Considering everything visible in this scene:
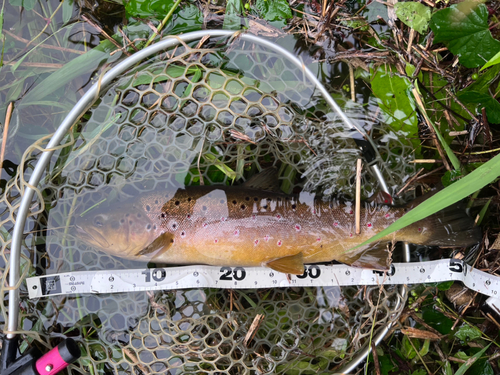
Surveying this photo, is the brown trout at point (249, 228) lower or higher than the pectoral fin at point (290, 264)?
higher

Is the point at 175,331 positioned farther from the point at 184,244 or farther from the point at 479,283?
the point at 479,283

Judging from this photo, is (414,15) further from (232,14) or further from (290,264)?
(290,264)

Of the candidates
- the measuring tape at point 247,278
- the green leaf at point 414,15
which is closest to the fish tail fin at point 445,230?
the measuring tape at point 247,278

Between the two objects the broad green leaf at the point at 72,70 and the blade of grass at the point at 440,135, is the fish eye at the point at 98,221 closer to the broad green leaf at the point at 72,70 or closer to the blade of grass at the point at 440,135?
the broad green leaf at the point at 72,70

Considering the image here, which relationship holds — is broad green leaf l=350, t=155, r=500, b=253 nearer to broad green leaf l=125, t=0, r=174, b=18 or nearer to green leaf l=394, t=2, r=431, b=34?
green leaf l=394, t=2, r=431, b=34

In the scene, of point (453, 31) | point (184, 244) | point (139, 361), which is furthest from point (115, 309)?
point (453, 31)

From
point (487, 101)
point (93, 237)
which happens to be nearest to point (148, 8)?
point (93, 237)

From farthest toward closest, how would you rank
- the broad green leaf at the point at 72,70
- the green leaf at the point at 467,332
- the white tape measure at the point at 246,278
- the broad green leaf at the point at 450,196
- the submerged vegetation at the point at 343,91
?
1. the green leaf at the point at 467,332
2. the broad green leaf at the point at 72,70
3. the submerged vegetation at the point at 343,91
4. the white tape measure at the point at 246,278
5. the broad green leaf at the point at 450,196
